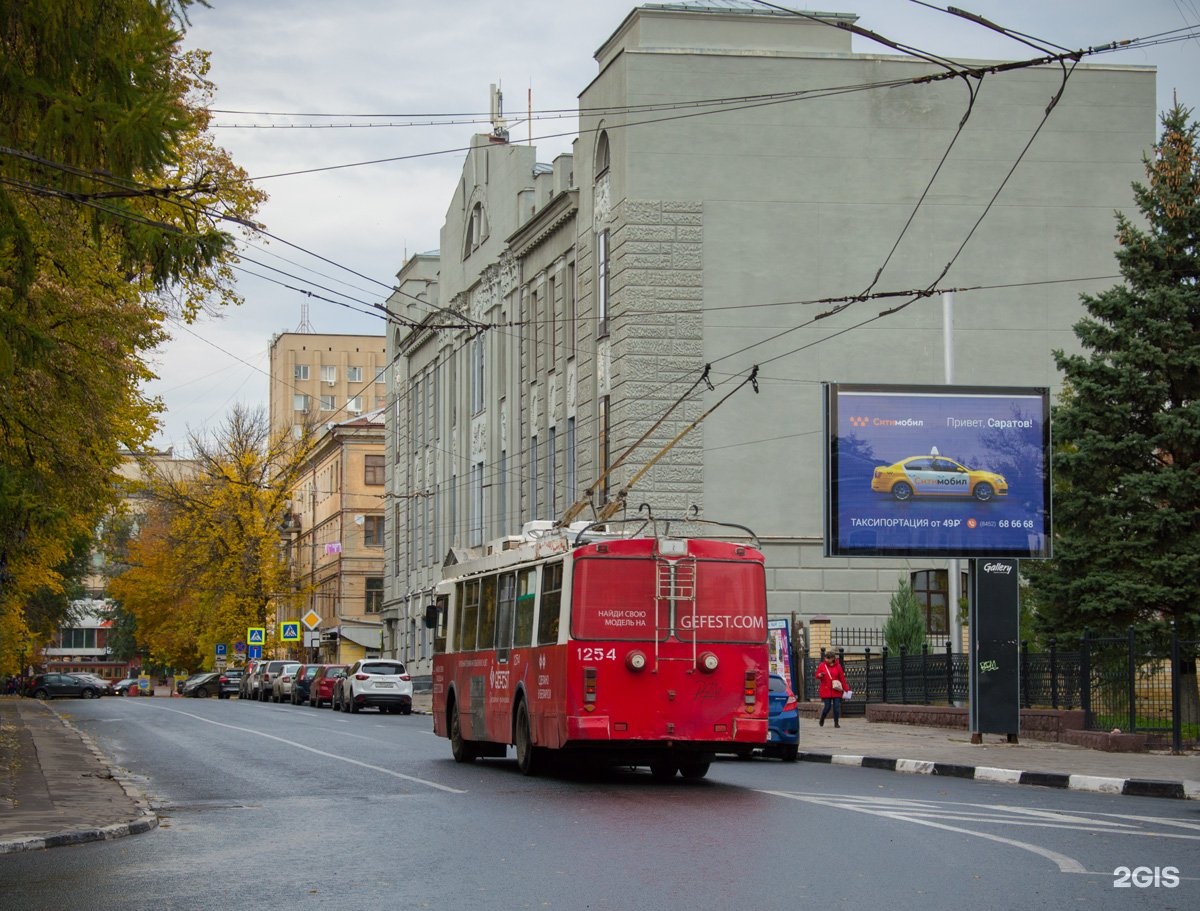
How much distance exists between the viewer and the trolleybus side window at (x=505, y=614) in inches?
847

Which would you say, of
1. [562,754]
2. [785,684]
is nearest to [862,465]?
[785,684]

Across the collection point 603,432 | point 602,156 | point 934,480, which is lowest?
point 934,480

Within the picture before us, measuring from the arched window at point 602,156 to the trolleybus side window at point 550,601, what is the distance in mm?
27299

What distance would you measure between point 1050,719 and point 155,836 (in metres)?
17.2

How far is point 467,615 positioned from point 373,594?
2717 inches

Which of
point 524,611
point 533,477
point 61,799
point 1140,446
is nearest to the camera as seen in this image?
point 61,799

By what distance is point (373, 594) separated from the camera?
A: 301 feet

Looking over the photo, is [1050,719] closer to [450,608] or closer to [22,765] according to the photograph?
[450,608]

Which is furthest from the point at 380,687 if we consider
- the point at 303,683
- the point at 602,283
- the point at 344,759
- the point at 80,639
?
the point at 80,639

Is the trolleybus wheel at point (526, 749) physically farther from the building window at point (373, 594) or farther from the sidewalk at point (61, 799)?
the building window at point (373, 594)

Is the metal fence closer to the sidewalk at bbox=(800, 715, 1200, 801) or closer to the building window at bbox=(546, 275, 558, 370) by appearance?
the sidewalk at bbox=(800, 715, 1200, 801)

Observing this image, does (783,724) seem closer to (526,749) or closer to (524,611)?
(526,749)

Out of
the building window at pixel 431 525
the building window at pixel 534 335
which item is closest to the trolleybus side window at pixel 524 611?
the building window at pixel 534 335

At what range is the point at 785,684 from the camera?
84.1 ft
